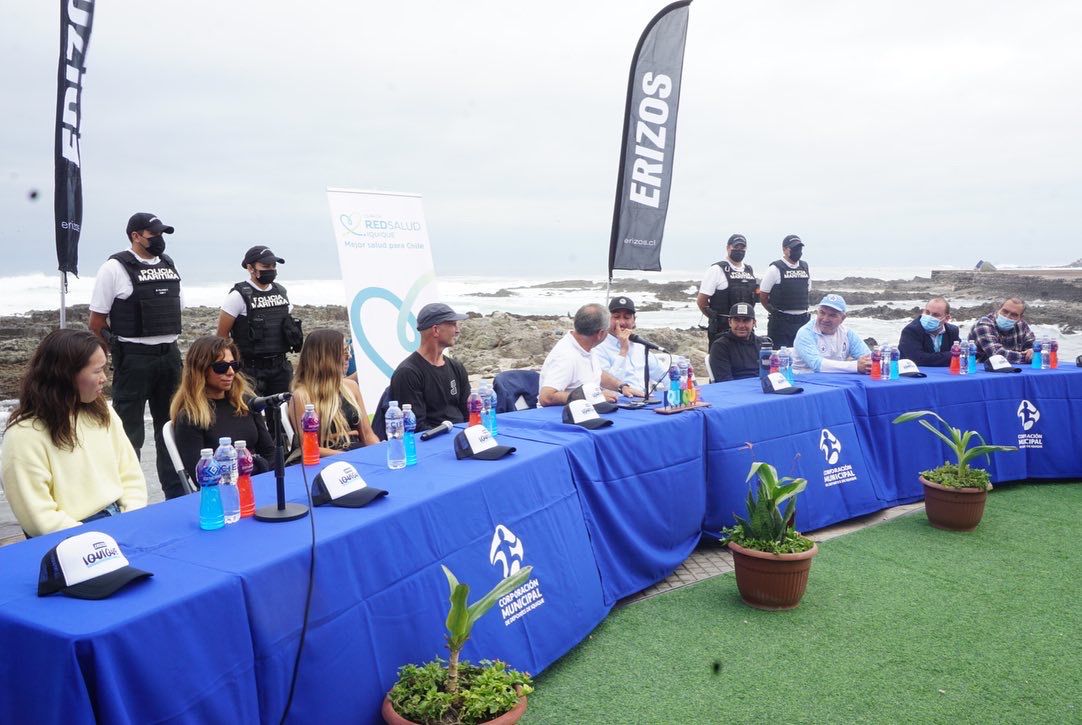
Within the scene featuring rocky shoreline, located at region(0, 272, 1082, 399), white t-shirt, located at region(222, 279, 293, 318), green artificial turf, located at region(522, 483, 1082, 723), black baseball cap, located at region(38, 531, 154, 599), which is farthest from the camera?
rocky shoreline, located at region(0, 272, 1082, 399)

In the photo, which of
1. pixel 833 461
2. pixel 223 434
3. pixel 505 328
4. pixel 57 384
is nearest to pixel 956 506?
pixel 833 461

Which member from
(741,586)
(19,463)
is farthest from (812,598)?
(19,463)

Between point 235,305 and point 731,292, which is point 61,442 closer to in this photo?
point 235,305

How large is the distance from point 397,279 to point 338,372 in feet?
6.67

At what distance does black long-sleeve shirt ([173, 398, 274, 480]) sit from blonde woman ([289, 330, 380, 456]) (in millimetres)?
262

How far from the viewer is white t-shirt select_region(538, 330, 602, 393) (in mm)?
4379

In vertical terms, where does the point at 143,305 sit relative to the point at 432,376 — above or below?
above

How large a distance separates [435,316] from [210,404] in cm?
114

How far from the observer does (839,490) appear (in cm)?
448

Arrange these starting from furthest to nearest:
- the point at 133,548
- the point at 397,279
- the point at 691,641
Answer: the point at 397,279 < the point at 691,641 < the point at 133,548

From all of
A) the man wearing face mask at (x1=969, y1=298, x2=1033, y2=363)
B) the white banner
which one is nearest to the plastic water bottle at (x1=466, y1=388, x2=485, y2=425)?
the white banner

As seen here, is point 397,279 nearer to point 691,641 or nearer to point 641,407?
point 641,407

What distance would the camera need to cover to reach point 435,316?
3.86m

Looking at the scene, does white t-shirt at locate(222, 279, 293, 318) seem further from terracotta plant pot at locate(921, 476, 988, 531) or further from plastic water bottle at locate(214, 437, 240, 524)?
terracotta plant pot at locate(921, 476, 988, 531)
